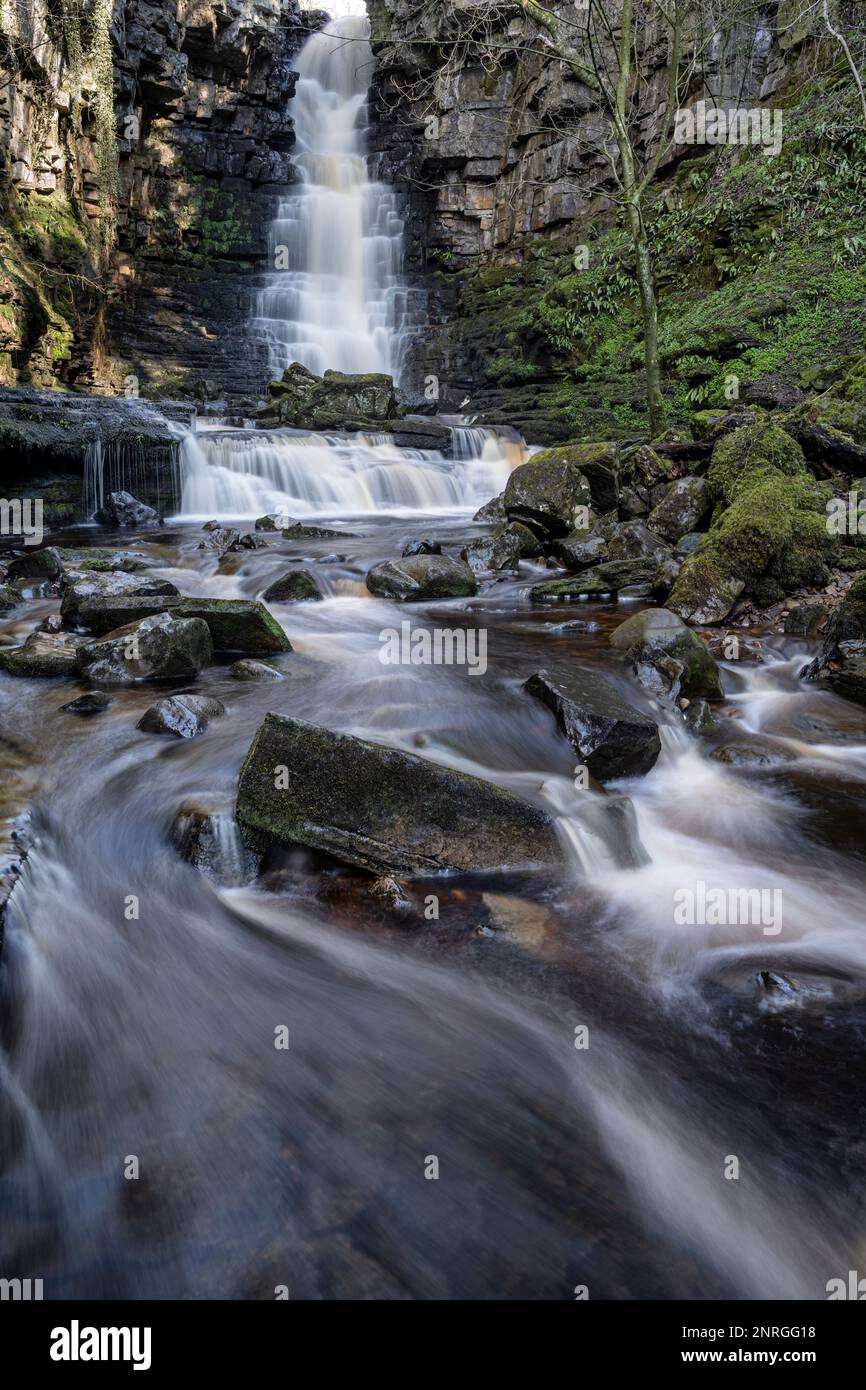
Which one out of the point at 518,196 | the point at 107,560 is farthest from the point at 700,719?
the point at 518,196

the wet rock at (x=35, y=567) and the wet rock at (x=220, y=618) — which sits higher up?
the wet rock at (x=35, y=567)

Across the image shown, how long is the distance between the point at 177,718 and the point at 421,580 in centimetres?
409

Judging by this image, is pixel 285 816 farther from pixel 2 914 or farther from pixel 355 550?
pixel 355 550

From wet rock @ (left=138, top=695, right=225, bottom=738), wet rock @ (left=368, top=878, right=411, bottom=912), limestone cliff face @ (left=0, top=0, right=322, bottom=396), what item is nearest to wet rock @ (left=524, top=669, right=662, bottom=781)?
wet rock @ (left=368, top=878, right=411, bottom=912)

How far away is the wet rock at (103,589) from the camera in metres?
6.39

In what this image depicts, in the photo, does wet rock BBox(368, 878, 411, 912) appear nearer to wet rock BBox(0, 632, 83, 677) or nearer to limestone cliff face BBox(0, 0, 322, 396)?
wet rock BBox(0, 632, 83, 677)

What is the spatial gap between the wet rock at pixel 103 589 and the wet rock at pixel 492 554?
3704mm

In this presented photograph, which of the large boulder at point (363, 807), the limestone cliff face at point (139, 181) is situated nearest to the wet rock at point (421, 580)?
the large boulder at point (363, 807)

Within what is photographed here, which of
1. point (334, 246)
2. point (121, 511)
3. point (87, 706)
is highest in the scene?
point (334, 246)

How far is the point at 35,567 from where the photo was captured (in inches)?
329

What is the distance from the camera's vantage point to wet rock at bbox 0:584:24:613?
7210 millimetres

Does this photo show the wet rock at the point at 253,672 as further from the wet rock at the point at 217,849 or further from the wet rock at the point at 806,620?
the wet rock at the point at 806,620

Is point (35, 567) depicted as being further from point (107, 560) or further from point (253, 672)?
point (253, 672)

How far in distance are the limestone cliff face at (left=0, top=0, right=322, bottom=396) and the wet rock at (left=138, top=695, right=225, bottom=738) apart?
1380cm
